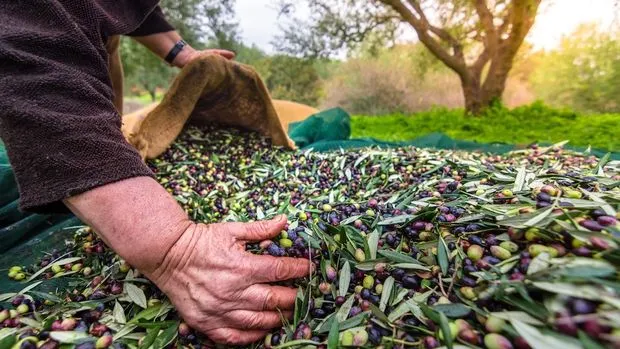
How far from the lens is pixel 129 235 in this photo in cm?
80

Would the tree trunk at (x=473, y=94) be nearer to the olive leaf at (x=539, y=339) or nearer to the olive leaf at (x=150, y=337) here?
the olive leaf at (x=539, y=339)

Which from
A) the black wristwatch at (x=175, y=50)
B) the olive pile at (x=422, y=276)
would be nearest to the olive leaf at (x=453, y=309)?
the olive pile at (x=422, y=276)

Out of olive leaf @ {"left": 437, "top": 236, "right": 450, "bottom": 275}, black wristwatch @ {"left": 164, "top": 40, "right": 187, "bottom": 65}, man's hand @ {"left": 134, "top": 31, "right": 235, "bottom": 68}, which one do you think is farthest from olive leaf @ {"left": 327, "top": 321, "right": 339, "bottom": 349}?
black wristwatch @ {"left": 164, "top": 40, "right": 187, "bottom": 65}

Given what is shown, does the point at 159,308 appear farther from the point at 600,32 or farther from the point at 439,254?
the point at 600,32

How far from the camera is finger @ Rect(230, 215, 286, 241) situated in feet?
3.00

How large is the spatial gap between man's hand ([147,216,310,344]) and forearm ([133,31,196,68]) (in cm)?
158

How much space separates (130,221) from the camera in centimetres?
80

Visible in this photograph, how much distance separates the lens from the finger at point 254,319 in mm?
830

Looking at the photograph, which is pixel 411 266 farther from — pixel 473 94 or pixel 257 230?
pixel 473 94

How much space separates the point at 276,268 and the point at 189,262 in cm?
21

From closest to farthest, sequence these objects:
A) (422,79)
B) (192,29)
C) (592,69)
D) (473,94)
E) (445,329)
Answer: (445,329) → (592,69) → (473,94) → (422,79) → (192,29)

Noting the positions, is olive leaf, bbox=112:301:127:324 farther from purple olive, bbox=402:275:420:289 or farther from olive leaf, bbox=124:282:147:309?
purple olive, bbox=402:275:420:289

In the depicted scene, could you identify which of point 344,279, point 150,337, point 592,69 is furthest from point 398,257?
point 592,69

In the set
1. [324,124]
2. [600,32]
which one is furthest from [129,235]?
[600,32]
